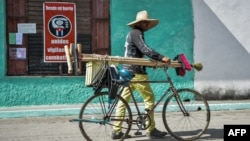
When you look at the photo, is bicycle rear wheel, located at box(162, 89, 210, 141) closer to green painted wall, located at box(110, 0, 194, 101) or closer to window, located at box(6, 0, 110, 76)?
green painted wall, located at box(110, 0, 194, 101)

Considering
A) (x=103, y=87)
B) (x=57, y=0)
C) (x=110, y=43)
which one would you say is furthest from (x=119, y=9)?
(x=103, y=87)

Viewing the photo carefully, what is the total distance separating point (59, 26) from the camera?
363 inches

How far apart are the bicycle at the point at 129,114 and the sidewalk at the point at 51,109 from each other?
2896 millimetres

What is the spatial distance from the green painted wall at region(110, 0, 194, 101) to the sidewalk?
1061 mm

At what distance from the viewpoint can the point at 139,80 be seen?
5828 mm

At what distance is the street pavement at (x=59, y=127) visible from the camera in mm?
6176

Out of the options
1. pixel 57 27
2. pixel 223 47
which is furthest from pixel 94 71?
pixel 223 47

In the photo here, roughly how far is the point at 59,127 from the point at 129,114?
6.88 feet

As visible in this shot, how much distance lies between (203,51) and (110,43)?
233 cm

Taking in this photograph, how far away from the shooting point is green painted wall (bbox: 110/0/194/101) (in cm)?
944

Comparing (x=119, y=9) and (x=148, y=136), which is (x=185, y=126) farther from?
(x=119, y=9)

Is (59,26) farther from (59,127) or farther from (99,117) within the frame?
(99,117)

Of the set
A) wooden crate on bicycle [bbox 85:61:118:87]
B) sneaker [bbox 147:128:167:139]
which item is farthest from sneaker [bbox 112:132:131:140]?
wooden crate on bicycle [bbox 85:61:118:87]

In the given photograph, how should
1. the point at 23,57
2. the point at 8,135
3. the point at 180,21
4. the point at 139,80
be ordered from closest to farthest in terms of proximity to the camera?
the point at 139,80, the point at 8,135, the point at 23,57, the point at 180,21
